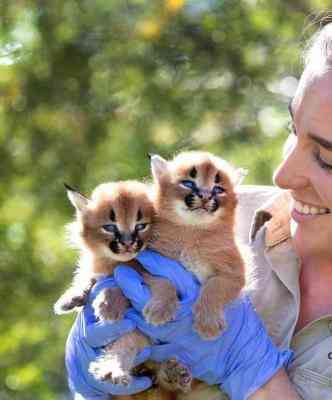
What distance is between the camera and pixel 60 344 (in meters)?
7.06

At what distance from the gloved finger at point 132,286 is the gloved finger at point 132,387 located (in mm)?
244

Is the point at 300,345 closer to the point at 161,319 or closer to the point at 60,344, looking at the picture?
the point at 161,319

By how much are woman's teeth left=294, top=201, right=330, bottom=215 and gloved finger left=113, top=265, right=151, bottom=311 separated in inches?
24.7

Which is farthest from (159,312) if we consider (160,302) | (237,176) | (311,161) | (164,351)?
(311,161)

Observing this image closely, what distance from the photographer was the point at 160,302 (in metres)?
3.72

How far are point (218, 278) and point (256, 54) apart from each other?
3563 millimetres

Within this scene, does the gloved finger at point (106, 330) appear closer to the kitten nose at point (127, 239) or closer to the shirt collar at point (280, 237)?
the kitten nose at point (127, 239)

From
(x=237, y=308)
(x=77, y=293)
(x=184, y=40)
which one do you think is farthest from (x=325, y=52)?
(x=184, y=40)

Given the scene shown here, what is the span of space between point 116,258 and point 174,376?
1.48 feet

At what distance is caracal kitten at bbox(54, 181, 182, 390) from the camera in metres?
3.71

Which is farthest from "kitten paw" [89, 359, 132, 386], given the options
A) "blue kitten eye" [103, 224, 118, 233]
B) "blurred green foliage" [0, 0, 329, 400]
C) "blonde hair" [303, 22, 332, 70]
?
"blurred green foliage" [0, 0, 329, 400]

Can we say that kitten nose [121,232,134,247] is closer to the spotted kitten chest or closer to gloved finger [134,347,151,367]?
the spotted kitten chest

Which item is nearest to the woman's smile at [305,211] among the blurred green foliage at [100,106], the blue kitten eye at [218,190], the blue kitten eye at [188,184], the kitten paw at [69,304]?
the blue kitten eye at [218,190]

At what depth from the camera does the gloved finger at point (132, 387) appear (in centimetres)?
370
